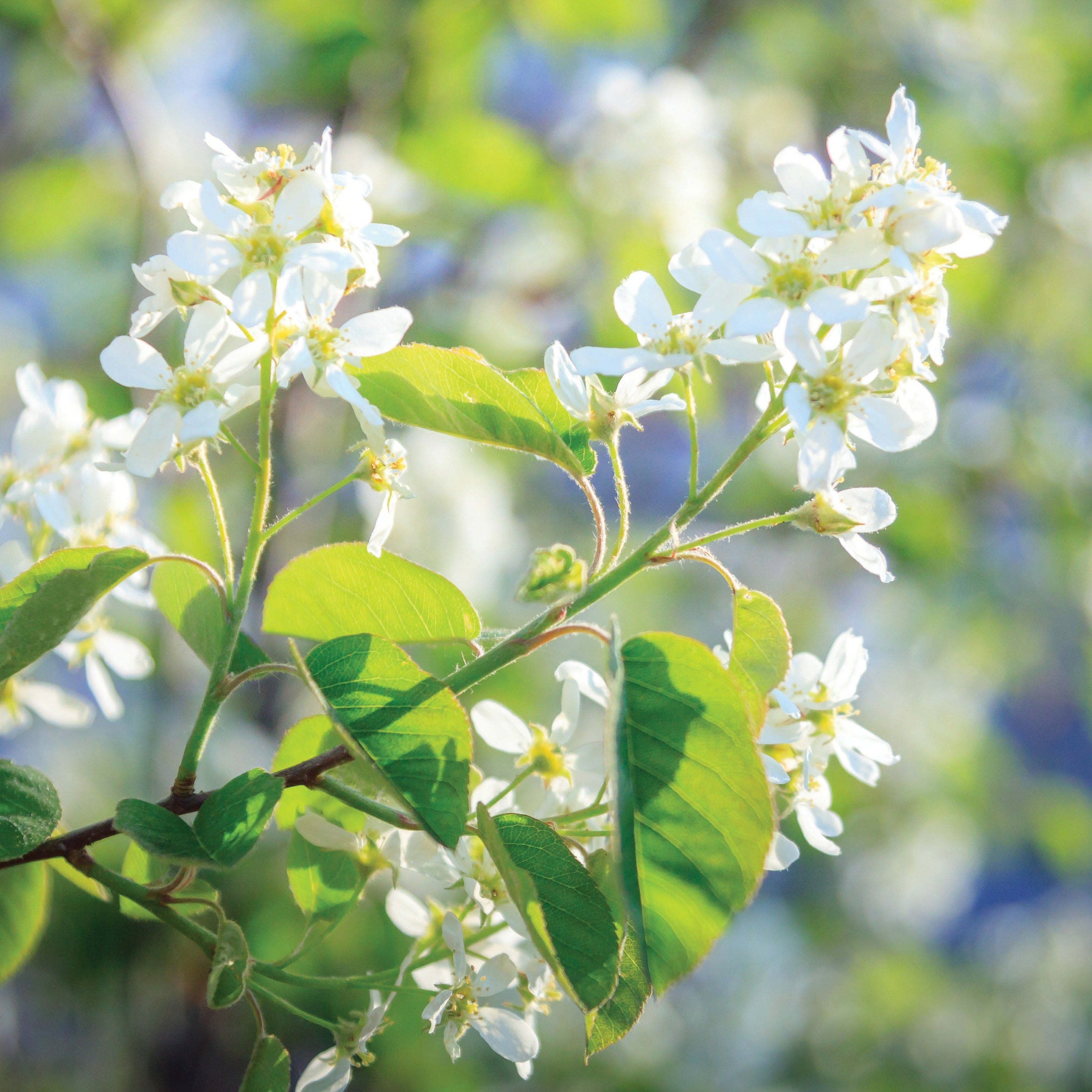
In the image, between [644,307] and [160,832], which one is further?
[644,307]

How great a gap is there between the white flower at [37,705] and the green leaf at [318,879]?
281mm

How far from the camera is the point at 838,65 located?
316cm

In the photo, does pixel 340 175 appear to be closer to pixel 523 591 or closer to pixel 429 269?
pixel 523 591

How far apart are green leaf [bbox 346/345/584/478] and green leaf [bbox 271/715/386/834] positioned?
20 centimetres

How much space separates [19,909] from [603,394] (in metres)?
0.57

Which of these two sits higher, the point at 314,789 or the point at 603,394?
the point at 603,394

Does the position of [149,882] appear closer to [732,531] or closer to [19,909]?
[19,909]

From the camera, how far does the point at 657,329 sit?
2.25 ft

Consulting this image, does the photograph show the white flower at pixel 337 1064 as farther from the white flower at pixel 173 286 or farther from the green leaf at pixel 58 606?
the white flower at pixel 173 286

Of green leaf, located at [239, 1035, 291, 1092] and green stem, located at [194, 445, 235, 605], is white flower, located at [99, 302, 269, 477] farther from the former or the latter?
green leaf, located at [239, 1035, 291, 1092]

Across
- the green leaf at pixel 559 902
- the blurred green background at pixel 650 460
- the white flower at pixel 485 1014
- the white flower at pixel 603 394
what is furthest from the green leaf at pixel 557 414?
the blurred green background at pixel 650 460

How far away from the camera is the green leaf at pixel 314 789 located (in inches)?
25.0

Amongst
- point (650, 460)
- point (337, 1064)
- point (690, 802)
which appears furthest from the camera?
point (650, 460)

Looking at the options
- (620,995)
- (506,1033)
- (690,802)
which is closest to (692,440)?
(690,802)
